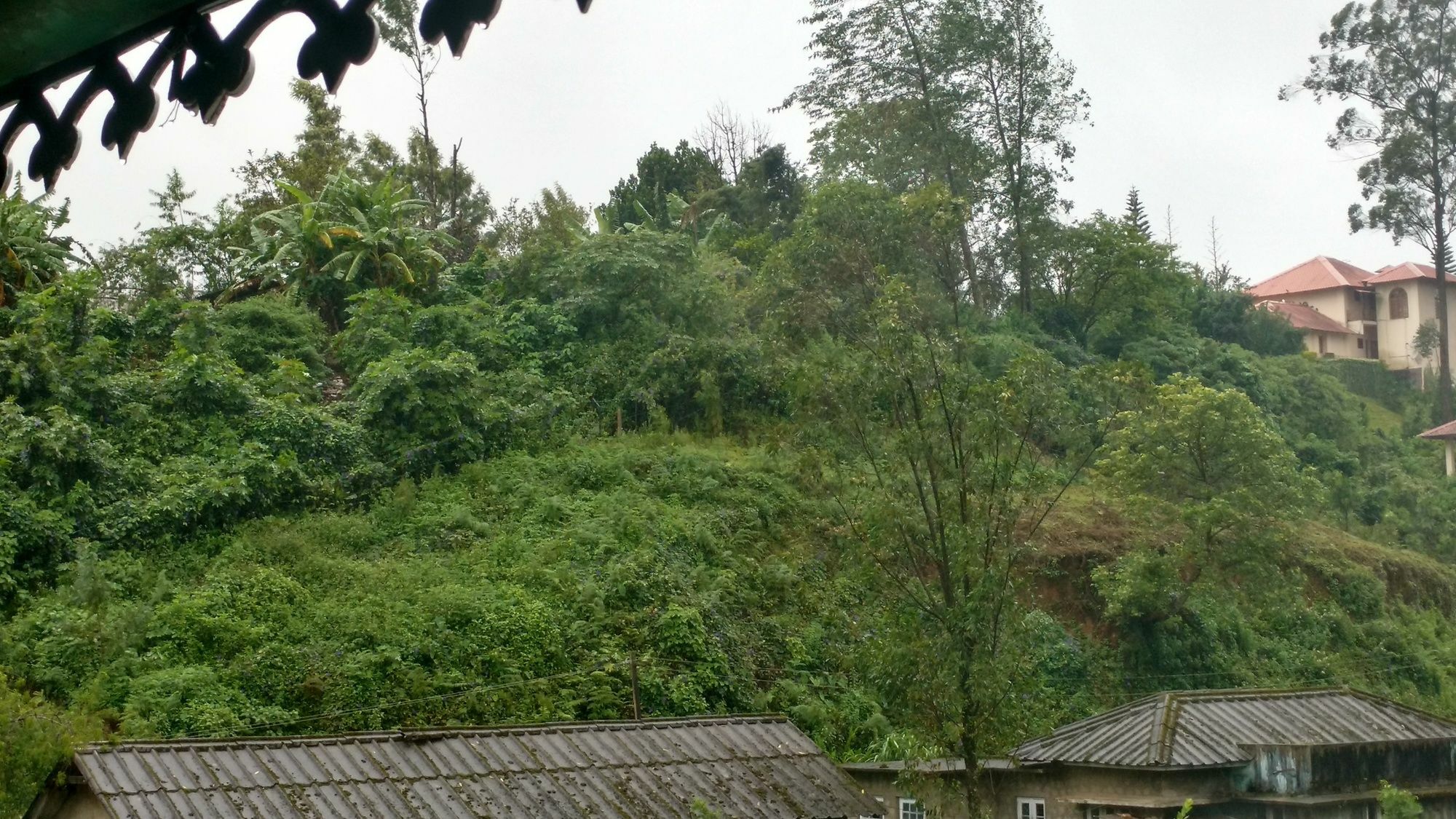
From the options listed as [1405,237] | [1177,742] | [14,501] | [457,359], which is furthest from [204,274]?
[1405,237]

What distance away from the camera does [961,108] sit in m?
35.2

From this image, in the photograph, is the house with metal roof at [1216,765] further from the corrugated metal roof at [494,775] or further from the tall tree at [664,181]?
the tall tree at [664,181]

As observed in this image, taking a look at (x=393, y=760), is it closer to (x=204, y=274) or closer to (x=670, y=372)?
(x=670, y=372)

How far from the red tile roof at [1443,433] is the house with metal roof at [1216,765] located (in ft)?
67.1

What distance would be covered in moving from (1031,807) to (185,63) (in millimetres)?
15639

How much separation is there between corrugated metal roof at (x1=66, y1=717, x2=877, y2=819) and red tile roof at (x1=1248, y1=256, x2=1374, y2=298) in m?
43.0

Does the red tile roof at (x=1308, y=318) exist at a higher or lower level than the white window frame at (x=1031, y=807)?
higher

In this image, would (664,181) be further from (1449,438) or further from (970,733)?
(970,733)

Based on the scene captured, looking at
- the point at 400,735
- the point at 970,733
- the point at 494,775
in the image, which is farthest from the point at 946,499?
the point at 400,735

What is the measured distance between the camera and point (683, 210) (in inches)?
1390

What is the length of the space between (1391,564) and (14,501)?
84.3 ft

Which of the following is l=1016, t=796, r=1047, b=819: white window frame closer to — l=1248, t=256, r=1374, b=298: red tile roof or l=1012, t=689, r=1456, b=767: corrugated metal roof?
l=1012, t=689, r=1456, b=767: corrugated metal roof

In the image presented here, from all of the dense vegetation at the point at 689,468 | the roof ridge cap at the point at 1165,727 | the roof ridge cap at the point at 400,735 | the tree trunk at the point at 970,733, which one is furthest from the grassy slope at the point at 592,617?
the roof ridge cap at the point at 1165,727

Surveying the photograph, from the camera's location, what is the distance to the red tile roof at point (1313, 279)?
5150 centimetres
